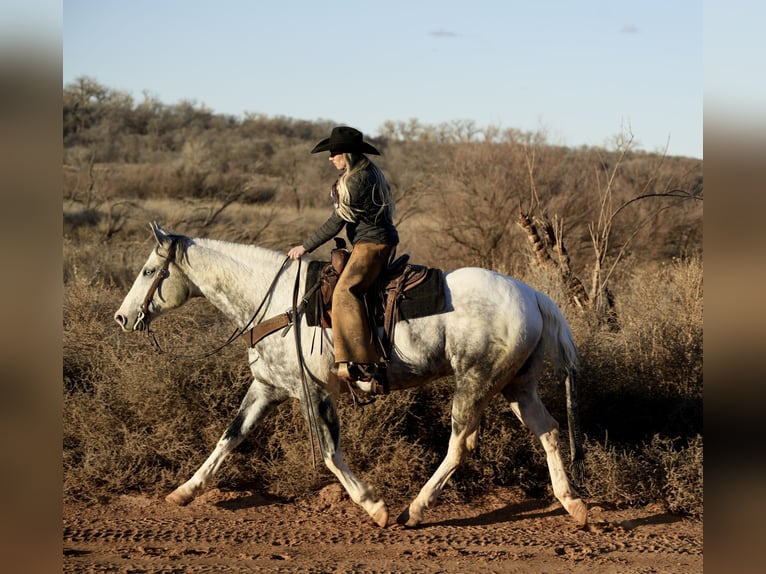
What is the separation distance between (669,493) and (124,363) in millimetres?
4942

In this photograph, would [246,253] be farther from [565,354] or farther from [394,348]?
[565,354]

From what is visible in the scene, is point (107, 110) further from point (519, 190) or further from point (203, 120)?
point (519, 190)

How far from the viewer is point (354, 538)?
6.29 metres

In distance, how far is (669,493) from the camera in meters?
7.11

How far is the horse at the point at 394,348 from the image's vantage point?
6.34 metres

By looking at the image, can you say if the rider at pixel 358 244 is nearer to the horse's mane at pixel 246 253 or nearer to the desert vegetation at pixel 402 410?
the horse's mane at pixel 246 253

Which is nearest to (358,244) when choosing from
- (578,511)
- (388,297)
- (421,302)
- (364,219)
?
(364,219)

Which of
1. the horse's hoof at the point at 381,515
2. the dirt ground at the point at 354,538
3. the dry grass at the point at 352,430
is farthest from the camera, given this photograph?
the dry grass at the point at 352,430

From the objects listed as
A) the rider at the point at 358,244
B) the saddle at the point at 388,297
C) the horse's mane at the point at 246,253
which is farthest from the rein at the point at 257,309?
the rider at the point at 358,244

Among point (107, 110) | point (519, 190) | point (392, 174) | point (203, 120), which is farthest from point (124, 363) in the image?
point (203, 120)

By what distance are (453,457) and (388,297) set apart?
132 cm

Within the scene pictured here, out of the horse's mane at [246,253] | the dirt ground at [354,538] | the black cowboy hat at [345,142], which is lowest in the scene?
the dirt ground at [354,538]
